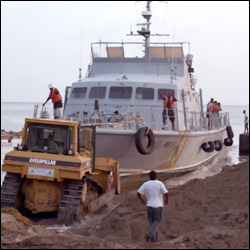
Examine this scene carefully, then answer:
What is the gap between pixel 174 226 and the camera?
8.12m

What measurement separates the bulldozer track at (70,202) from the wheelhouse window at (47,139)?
2.40 ft

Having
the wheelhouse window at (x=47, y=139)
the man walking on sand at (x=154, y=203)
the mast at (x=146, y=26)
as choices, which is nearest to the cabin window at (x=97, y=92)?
the mast at (x=146, y=26)

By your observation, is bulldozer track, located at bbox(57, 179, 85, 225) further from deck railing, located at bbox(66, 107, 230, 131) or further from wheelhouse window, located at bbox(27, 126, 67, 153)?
deck railing, located at bbox(66, 107, 230, 131)

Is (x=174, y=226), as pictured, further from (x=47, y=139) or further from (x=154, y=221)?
(x=47, y=139)

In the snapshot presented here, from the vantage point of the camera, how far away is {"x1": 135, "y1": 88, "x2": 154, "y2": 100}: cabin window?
15.5 metres

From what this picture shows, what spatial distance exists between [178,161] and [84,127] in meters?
5.21

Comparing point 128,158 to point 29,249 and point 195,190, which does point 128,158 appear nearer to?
point 195,190

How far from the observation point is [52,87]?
43.1ft

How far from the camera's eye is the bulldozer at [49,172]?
32.1 feet

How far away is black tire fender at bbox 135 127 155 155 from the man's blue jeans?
532cm

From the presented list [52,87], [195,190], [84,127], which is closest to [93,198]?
[84,127]

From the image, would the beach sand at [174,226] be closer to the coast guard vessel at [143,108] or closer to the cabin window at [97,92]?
the coast guard vessel at [143,108]

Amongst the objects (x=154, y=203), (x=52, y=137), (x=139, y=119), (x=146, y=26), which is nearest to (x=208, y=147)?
(x=139, y=119)

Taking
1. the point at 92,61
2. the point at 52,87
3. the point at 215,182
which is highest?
the point at 92,61
